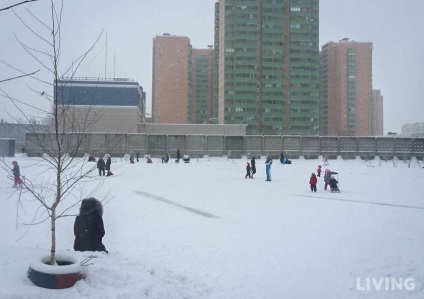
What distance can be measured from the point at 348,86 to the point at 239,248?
422ft

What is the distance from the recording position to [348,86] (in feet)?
410

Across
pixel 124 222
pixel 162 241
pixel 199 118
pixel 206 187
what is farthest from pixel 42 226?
pixel 199 118

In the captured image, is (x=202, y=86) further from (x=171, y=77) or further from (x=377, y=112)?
(x=377, y=112)

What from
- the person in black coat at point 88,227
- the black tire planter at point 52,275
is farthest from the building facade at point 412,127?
the black tire planter at point 52,275

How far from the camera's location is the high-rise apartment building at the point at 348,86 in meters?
122

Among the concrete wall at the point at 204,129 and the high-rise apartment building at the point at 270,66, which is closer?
the concrete wall at the point at 204,129

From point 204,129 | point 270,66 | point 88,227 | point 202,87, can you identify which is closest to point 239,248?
point 88,227

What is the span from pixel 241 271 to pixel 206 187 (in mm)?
12055

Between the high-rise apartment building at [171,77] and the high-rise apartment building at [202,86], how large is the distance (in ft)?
59.2

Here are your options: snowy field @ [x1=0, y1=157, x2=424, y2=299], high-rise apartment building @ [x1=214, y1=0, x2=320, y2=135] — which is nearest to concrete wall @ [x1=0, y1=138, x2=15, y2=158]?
snowy field @ [x1=0, y1=157, x2=424, y2=299]

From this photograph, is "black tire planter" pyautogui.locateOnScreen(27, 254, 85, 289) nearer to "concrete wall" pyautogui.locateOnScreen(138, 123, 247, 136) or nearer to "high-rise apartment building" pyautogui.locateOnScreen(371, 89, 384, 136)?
"concrete wall" pyautogui.locateOnScreen(138, 123, 247, 136)

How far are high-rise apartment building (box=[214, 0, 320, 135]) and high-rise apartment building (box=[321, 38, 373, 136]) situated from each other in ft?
103

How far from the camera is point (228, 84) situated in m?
93.4

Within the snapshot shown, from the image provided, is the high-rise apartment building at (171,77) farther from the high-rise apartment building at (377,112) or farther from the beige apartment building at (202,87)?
the high-rise apartment building at (377,112)
